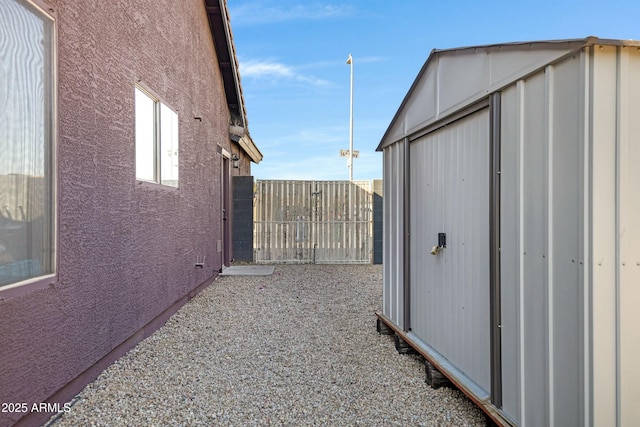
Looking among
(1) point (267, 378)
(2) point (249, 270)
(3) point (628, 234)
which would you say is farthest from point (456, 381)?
Result: (2) point (249, 270)

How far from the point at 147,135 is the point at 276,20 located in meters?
8.14

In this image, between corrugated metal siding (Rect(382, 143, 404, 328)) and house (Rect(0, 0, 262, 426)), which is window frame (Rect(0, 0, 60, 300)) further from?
corrugated metal siding (Rect(382, 143, 404, 328))

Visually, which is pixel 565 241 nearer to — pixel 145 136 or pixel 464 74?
pixel 464 74

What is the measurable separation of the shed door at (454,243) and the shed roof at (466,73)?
6.7 inches

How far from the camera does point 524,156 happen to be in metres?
2.31

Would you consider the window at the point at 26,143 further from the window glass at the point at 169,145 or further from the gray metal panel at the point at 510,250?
the gray metal panel at the point at 510,250

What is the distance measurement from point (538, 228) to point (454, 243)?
3.54 ft

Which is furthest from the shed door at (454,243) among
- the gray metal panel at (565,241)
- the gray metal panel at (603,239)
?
the gray metal panel at (603,239)

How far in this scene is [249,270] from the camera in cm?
933

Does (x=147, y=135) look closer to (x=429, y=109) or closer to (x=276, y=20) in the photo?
(x=429, y=109)

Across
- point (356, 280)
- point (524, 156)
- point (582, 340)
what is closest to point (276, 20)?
point (356, 280)

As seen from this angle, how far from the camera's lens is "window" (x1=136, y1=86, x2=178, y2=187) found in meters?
4.53

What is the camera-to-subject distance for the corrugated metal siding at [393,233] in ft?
14.5

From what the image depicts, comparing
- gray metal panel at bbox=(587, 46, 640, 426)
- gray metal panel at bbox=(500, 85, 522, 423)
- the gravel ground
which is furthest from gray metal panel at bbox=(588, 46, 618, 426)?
the gravel ground
